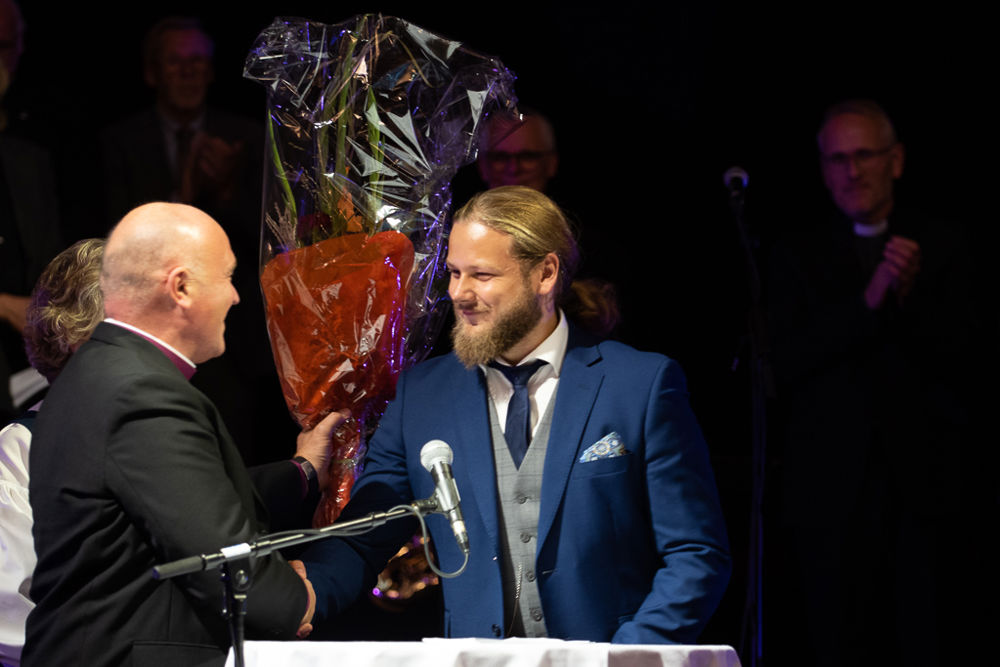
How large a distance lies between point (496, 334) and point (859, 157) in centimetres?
221

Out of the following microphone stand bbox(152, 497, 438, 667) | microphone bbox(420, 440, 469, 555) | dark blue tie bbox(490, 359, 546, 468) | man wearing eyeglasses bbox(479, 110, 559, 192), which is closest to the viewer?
microphone stand bbox(152, 497, 438, 667)

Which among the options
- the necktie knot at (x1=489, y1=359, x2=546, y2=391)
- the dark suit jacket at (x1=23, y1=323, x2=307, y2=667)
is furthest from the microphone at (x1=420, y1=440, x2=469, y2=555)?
the necktie knot at (x1=489, y1=359, x2=546, y2=391)

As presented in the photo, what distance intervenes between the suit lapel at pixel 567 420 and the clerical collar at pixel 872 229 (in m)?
1.96

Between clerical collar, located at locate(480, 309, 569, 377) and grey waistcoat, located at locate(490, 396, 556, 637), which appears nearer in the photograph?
grey waistcoat, located at locate(490, 396, 556, 637)

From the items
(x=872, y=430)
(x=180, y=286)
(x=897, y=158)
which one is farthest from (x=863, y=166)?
(x=180, y=286)

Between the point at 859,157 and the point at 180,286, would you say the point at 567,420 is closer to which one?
the point at 180,286

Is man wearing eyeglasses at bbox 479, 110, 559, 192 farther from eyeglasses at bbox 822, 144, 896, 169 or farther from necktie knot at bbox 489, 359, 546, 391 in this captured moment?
necktie knot at bbox 489, 359, 546, 391

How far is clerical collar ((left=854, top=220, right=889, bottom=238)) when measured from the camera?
4.41 metres

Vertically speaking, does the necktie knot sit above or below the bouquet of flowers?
below

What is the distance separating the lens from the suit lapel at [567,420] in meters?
2.70

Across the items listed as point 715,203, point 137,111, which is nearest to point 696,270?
point 715,203

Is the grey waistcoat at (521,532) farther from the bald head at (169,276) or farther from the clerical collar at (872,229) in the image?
the clerical collar at (872,229)

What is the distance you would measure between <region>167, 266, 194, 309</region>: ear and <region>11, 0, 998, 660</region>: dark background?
2981 mm

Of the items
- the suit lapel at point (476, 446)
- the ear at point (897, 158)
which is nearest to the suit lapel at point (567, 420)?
the suit lapel at point (476, 446)
